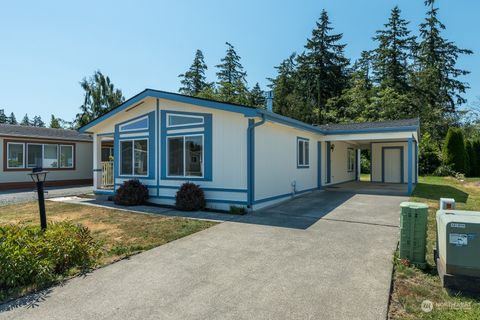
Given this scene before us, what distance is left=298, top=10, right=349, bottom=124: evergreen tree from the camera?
34719mm

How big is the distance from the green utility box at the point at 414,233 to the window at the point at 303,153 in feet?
25.1

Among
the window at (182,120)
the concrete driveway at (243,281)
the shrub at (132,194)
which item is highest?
the window at (182,120)

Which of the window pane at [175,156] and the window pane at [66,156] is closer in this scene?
the window pane at [175,156]

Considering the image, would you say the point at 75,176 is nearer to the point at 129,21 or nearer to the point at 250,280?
the point at 129,21

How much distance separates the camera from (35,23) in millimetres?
9352

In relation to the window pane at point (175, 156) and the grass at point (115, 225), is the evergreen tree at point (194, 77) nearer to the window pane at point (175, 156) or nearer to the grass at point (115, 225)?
the window pane at point (175, 156)

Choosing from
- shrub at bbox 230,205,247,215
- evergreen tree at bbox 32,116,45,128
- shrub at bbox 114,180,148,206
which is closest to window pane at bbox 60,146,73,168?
shrub at bbox 114,180,148,206

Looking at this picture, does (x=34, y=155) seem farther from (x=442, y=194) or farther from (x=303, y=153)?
(x=442, y=194)

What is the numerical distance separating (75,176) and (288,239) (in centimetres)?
1624

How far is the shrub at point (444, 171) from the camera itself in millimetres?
21178

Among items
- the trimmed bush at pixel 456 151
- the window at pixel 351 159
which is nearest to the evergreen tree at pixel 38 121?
the window at pixel 351 159

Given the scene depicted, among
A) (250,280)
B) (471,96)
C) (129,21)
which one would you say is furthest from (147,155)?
(471,96)

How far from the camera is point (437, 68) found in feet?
104

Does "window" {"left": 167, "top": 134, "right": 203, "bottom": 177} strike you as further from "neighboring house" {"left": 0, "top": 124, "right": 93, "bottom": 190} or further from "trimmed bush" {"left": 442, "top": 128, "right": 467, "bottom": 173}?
"trimmed bush" {"left": 442, "top": 128, "right": 467, "bottom": 173}
